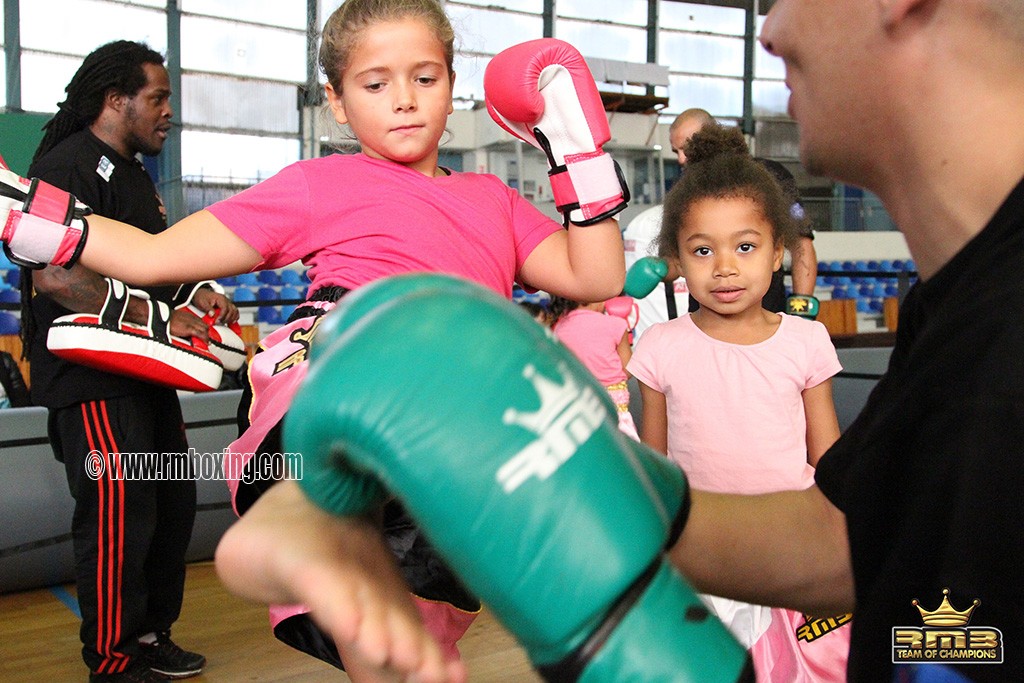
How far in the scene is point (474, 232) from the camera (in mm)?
1494

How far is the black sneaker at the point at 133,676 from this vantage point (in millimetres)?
2445

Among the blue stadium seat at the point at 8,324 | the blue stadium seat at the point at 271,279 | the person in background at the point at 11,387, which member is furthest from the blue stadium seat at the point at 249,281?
the person in background at the point at 11,387

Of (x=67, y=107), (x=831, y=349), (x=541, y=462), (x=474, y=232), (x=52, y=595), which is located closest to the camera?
(x=541, y=462)

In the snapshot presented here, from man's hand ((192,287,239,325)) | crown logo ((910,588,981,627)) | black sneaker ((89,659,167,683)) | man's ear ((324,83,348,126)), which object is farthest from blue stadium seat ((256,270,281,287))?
crown logo ((910,588,981,627))

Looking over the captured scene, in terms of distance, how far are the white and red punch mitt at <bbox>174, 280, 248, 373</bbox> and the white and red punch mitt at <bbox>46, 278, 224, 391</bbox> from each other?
2.7 inches

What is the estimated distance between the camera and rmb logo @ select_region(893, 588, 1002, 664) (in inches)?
27.7

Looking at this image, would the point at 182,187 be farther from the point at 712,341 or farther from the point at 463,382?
the point at 463,382

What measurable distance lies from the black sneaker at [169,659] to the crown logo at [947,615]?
7.50ft

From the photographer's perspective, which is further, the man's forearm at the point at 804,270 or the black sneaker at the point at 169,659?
the man's forearm at the point at 804,270

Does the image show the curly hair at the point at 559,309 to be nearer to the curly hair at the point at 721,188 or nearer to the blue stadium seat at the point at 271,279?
the curly hair at the point at 721,188

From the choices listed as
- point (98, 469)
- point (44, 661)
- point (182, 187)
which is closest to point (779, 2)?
point (98, 469)

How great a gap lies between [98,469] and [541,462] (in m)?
2.13

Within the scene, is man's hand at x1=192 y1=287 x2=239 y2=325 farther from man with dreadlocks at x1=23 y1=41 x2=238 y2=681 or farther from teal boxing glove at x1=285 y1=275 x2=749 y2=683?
teal boxing glove at x1=285 y1=275 x2=749 y2=683

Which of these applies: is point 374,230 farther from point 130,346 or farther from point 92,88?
point 92,88
